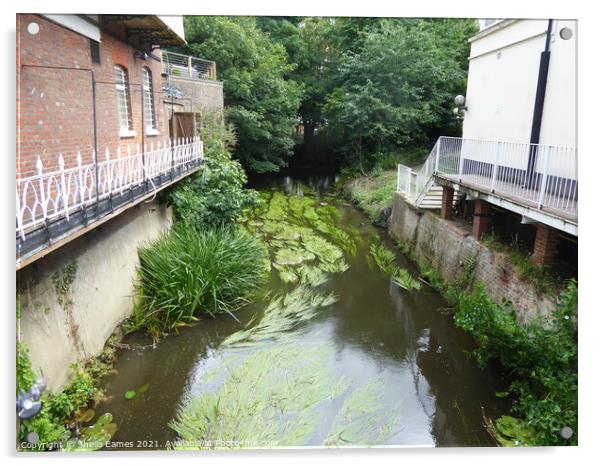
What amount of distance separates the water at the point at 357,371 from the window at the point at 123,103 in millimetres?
3578

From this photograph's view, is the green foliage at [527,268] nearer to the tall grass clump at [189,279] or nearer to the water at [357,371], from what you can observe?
the water at [357,371]

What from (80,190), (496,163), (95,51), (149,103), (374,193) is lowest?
(374,193)

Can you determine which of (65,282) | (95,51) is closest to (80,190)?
(65,282)

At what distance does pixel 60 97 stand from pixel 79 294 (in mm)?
2324

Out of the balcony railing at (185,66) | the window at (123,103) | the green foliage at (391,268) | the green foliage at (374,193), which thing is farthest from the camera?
the green foliage at (374,193)

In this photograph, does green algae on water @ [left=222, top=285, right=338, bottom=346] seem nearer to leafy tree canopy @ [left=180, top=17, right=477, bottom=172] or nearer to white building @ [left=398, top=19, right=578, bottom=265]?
white building @ [left=398, top=19, right=578, bottom=265]

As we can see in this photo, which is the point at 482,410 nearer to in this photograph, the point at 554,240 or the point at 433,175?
the point at 554,240

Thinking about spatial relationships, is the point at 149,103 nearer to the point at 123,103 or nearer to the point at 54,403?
the point at 123,103

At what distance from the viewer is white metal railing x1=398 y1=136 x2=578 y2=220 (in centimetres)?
514

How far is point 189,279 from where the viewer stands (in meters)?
7.14

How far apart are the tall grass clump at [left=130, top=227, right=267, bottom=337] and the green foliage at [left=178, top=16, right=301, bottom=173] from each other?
5382mm

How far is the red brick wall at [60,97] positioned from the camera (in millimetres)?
3936

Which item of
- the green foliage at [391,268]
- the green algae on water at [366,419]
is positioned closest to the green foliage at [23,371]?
the green algae on water at [366,419]

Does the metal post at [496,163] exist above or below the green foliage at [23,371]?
above
